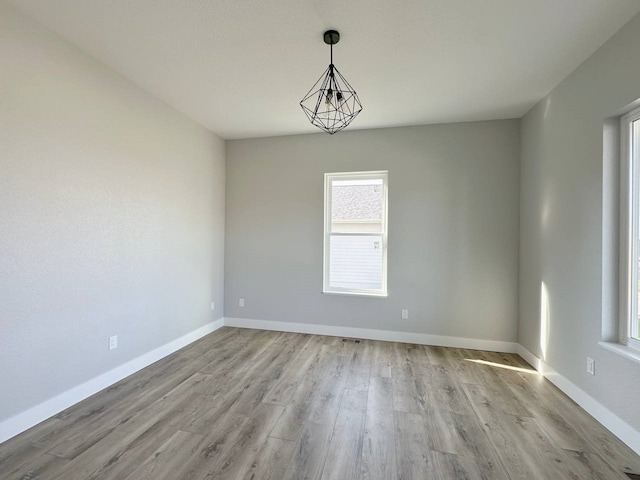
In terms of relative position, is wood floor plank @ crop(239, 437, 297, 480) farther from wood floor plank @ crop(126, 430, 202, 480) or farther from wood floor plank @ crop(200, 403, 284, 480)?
wood floor plank @ crop(126, 430, 202, 480)

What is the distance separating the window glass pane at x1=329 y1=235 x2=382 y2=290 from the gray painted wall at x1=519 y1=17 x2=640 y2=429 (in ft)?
5.73

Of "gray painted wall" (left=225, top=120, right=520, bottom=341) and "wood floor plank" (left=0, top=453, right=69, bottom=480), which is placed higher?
"gray painted wall" (left=225, top=120, right=520, bottom=341)

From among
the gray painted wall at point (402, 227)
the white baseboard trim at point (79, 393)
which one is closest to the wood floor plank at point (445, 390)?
the gray painted wall at point (402, 227)

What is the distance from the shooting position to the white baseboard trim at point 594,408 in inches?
74.0

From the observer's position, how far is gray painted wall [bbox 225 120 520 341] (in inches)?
140

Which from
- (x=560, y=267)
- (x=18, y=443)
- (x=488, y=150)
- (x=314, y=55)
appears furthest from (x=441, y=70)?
(x=18, y=443)

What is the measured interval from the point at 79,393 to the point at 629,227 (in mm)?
4357

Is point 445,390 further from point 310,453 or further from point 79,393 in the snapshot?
point 79,393

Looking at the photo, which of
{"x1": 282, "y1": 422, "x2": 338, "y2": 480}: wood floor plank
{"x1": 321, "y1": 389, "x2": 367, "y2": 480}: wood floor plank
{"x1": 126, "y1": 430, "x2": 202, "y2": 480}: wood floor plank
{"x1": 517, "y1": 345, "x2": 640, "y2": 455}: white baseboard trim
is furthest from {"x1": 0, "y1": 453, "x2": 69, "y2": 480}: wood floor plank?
{"x1": 517, "y1": 345, "x2": 640, "y2": 455}: white baseboard trim

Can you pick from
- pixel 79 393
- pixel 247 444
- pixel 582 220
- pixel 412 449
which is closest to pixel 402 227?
pixel 582 220

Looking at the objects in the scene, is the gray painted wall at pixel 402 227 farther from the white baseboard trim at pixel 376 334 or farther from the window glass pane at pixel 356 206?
the window glass pane at pixel 356 206

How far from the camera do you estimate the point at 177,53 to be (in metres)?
2.32

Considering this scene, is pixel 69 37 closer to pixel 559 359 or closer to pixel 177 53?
pixel 177 53

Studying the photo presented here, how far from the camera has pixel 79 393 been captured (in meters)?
2.34
